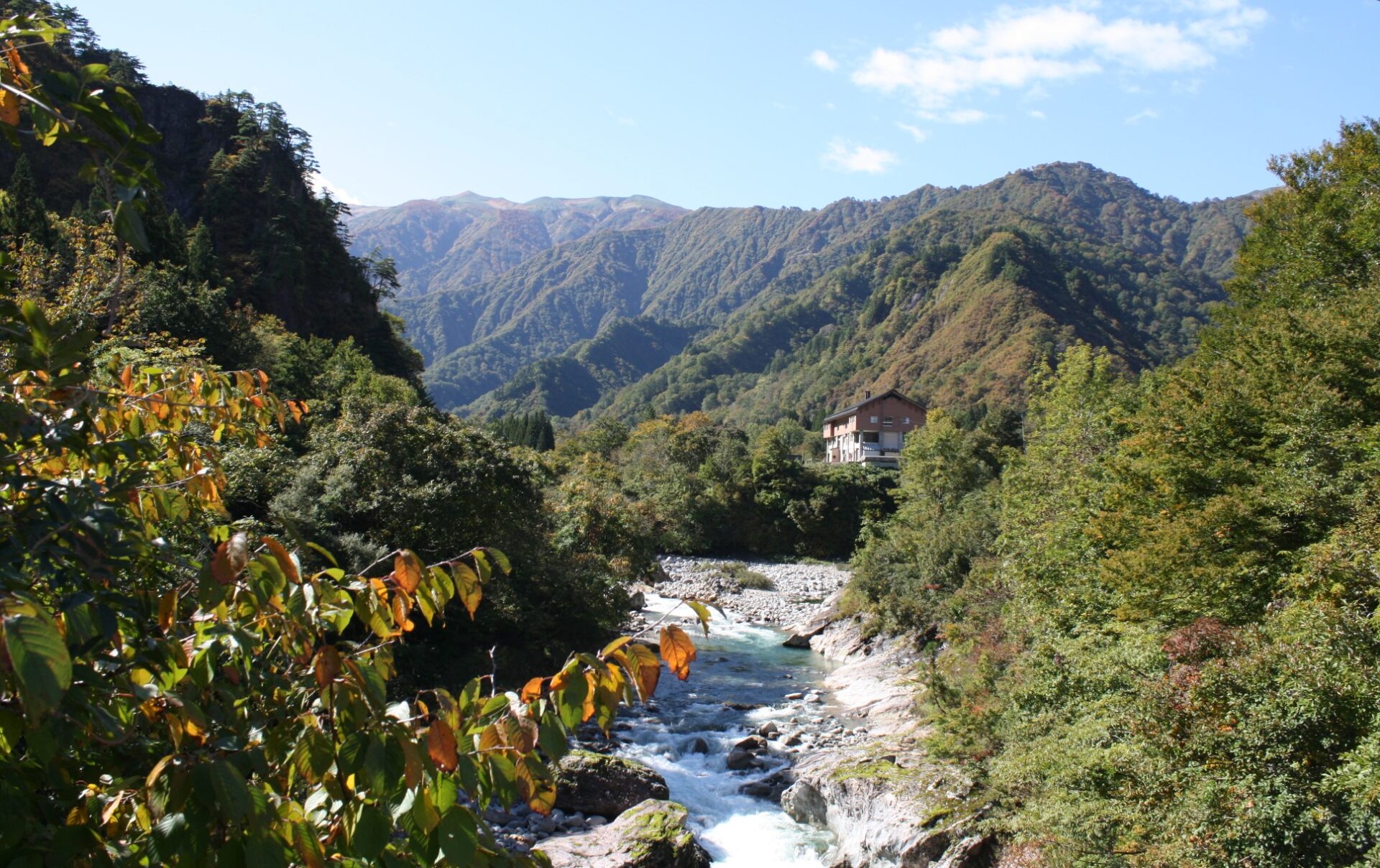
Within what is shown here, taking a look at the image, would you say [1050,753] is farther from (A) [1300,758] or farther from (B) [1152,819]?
(A) [1300,758]

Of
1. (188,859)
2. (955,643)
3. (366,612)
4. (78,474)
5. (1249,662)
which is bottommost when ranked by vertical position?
(955,643)

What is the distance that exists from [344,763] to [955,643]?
2017 centimetres

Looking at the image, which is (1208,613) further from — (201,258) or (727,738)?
(201,258)

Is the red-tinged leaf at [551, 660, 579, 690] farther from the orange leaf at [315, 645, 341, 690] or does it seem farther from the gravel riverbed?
the gravel riverbed

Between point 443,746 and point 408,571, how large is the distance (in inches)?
27.2

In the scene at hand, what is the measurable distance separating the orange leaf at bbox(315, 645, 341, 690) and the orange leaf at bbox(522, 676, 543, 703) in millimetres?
585

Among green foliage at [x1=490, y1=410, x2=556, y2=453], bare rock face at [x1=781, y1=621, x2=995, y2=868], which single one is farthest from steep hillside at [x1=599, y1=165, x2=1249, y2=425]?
bare rock face at [x1=781, y1=621, x2=995, y2=868]

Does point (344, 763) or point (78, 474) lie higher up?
point (78, 474)

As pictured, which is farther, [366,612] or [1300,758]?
[1300,758]

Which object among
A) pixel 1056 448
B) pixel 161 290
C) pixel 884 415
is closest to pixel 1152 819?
pixel 1056 448

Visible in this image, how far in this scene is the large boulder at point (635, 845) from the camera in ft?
38.4

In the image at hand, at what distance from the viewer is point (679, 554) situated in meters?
58.6

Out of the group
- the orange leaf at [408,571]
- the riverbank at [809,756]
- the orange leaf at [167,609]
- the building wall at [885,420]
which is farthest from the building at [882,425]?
the orange leaf at [167,609]

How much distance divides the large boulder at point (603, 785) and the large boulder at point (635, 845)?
135cm
